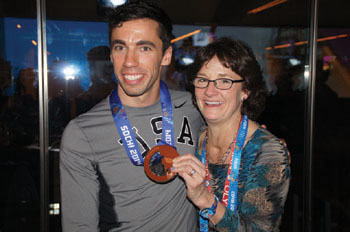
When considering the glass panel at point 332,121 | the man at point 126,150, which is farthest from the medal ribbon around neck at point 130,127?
the glass panel at point 332,121

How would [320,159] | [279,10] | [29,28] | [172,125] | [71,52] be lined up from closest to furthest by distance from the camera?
1. [172,125]
2. [29,28]
3. [71,52]
4. [279,10]
5. [320,159]

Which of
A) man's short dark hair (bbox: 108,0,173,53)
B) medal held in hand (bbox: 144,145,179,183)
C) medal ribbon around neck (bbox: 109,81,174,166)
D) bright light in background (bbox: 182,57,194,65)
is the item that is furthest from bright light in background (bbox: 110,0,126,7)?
medal held in hand (bbox: 144,145,179,183)

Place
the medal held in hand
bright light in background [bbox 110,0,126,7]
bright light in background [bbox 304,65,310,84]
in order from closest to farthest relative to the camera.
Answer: the medal held in hand → bright light in background [bbox 110,0,126,7] → bright light in background [bbox 304,65,310,84]

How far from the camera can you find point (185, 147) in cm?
172

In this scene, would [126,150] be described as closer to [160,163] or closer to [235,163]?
[160,163]

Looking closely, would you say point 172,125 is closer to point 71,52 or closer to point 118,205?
point 118,205

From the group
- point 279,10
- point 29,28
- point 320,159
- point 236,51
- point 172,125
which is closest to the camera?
point 236,51

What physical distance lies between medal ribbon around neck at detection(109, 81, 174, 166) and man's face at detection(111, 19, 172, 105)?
100 millimetres

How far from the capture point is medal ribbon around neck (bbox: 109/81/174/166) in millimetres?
1593

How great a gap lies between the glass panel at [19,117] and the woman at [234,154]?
213 centimetres

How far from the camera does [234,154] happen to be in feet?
5.01

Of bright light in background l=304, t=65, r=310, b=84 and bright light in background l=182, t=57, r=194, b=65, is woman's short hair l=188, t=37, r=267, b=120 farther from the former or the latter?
bright light in background l=304, t=65, r=310, b=84

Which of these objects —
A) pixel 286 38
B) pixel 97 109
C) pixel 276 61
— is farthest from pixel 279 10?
pixel 97 109

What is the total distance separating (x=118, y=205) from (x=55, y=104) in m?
1.86
